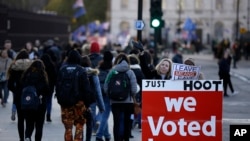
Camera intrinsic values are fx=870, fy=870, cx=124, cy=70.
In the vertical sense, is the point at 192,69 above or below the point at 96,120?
above

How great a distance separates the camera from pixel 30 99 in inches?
546

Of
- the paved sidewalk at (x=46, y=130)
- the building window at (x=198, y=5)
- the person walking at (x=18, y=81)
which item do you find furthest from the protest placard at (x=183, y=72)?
the building window at (x=198, y=5)

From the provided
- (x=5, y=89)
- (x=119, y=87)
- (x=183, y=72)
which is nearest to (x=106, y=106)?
(x=119, y=87)

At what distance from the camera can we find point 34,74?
14.1 meters

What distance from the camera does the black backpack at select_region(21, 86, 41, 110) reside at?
13.9 metres

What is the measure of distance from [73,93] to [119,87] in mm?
1315

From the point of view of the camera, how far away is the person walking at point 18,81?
14.4 m

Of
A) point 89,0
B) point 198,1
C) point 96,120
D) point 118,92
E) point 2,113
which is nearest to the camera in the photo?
point 118,92

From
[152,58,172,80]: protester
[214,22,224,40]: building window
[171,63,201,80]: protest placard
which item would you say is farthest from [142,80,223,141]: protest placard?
[214,22,224,40]: building window

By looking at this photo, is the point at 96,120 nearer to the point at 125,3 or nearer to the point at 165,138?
the point at 165,138

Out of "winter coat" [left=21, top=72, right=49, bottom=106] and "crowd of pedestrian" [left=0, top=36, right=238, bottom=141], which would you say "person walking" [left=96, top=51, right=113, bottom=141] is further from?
"winter coat" [left=21, top=72, right=49, bottom=106]

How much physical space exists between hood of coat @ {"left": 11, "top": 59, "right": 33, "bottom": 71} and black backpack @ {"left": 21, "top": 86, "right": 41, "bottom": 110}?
3.42 ft

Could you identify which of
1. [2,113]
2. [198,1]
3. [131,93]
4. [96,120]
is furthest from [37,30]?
[198,1]

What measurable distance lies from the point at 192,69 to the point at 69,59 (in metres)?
2.43
